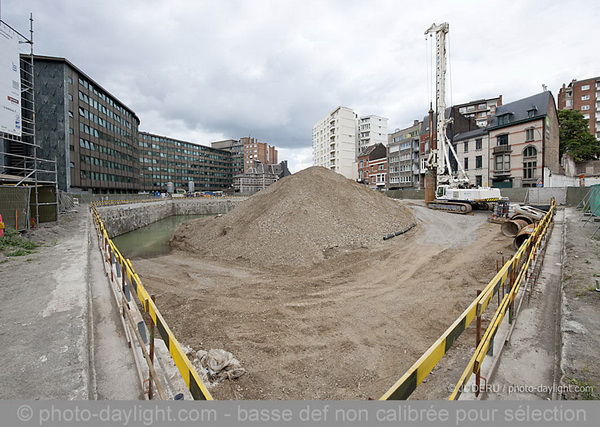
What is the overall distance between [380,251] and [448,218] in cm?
983

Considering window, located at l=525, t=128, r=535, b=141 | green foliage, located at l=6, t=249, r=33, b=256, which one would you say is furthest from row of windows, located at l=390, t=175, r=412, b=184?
green foliage, located at l=6, t=249, r=33, b=256

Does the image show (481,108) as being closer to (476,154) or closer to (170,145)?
(476,154)

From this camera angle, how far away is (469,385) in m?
3.49

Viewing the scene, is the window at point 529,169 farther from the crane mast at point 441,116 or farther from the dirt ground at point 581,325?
the dirt ground at point 581,325

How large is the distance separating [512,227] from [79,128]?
58352mm

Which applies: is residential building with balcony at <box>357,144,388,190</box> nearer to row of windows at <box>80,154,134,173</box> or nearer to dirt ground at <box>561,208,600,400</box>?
row of windows at <box>80,154,134,173</box>

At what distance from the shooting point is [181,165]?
4200 inches

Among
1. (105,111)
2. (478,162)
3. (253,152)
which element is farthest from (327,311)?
(253,152)

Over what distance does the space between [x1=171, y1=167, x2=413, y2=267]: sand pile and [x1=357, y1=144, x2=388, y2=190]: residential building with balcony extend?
153 ft

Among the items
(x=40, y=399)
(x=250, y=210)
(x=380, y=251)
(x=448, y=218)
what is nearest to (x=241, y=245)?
(x=250, y=210)

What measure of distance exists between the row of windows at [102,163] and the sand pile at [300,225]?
3912 centimetres

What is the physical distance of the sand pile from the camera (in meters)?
13.9

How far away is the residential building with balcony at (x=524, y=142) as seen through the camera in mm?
36469

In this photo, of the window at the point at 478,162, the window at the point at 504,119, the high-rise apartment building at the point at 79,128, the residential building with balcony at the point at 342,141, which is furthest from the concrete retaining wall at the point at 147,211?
the residential building with balcony at the point at 342,141
